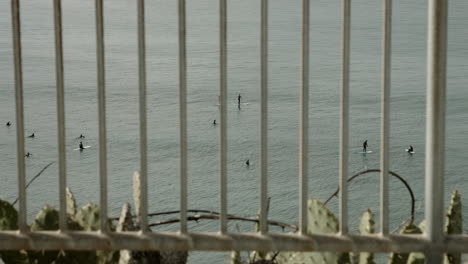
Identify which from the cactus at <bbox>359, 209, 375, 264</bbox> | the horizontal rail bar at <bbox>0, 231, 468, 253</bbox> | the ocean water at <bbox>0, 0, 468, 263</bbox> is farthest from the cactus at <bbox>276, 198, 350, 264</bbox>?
the ocean water at <bbox>0, 0, 468, 263</bbox>

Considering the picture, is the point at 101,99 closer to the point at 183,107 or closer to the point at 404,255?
the point at 183,107

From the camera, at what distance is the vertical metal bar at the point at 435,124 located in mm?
1391

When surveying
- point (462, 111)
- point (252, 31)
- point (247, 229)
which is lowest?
point (247, 229)

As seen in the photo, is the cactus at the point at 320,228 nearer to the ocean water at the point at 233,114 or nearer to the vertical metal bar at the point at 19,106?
the vertical metal bar at the point at 19,106

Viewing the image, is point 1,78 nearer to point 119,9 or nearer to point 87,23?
point 87,23

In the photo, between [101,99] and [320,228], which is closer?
[101,99]

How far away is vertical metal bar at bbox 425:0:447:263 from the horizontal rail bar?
0.07 metres

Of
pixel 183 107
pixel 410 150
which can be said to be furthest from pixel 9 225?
pixel 410 150

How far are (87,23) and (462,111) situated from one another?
19.2 m

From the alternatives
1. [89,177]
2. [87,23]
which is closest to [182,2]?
[89,177]

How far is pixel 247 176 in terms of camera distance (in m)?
18.4

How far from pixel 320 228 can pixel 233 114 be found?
71.4 ft

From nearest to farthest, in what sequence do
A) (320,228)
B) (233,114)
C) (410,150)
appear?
(320,228)
(410,150)
(233,114)

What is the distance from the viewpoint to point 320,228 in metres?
1.65
